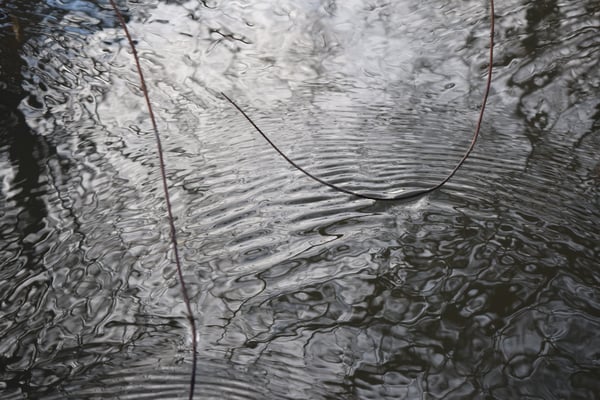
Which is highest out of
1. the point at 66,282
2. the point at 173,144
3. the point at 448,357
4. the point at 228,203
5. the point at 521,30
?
the point at 521,30

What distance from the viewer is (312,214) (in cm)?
172

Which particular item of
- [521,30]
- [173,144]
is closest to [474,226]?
[173,144]

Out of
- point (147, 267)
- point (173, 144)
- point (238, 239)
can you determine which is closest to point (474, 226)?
point (238, 239)

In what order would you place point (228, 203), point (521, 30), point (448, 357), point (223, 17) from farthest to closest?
point (223, 17)
point (521, 30)
point (228, 203)
point (448, 357)

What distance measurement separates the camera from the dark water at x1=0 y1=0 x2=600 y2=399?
132 cm

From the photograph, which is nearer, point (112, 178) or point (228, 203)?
point (228, 203)

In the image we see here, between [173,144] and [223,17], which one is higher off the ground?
[223,17]

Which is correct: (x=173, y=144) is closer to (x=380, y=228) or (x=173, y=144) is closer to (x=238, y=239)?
(x=238, y=239)

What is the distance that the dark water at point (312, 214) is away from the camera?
4.34 ft

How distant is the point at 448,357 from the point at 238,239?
0.64 meters

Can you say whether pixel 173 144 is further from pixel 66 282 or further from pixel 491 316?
pixel 491 316

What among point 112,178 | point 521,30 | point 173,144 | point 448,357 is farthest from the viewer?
point 521,30

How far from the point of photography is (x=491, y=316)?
1407 millimetres

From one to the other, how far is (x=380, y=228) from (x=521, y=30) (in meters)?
1.34
